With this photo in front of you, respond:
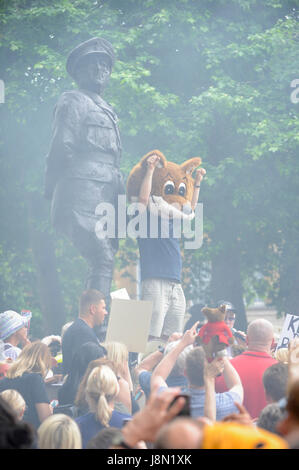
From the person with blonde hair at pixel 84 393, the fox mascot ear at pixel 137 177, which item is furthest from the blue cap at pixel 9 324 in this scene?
the person with blonde hair at pixel 84 393

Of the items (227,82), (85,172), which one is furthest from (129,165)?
(85,172)

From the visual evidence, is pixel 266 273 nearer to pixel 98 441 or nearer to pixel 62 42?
pixel 62 42

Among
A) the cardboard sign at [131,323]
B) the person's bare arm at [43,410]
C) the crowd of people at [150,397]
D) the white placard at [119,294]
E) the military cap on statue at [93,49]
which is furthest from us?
the military cap on statue at [93,49]

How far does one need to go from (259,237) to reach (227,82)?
9.78 ft

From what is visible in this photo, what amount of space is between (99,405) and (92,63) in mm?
4269

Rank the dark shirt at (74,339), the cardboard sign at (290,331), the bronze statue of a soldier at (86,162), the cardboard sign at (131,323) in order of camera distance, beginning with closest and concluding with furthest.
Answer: the dark shirt at (74,339), the cardboard sign at (131,323), the cardboard sign at (290,331), the bronze statue of a soldier at (86,162)

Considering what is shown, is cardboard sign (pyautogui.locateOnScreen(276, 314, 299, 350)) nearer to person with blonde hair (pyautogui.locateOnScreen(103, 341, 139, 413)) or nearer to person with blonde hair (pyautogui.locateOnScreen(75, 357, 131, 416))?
person with blonde hair (pyautogui.locateOnScreen(103, 341, 139, 413))

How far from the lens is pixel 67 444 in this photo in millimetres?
3021

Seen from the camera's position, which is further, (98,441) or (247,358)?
(247,358)

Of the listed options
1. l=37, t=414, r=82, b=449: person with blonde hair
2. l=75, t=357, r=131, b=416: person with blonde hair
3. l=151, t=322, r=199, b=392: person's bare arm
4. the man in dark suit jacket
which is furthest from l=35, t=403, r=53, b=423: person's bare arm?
l=37, t=414, r=82, b=449: person with blonde hair

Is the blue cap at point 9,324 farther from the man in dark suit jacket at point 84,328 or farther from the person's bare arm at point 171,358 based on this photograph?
the person's bare arm at point 171,358

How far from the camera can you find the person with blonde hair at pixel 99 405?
3721 millimetres

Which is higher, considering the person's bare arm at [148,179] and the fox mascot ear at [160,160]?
the fox mascot ear at [160,160]

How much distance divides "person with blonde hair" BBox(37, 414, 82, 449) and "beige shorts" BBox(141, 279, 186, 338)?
3.32 m
